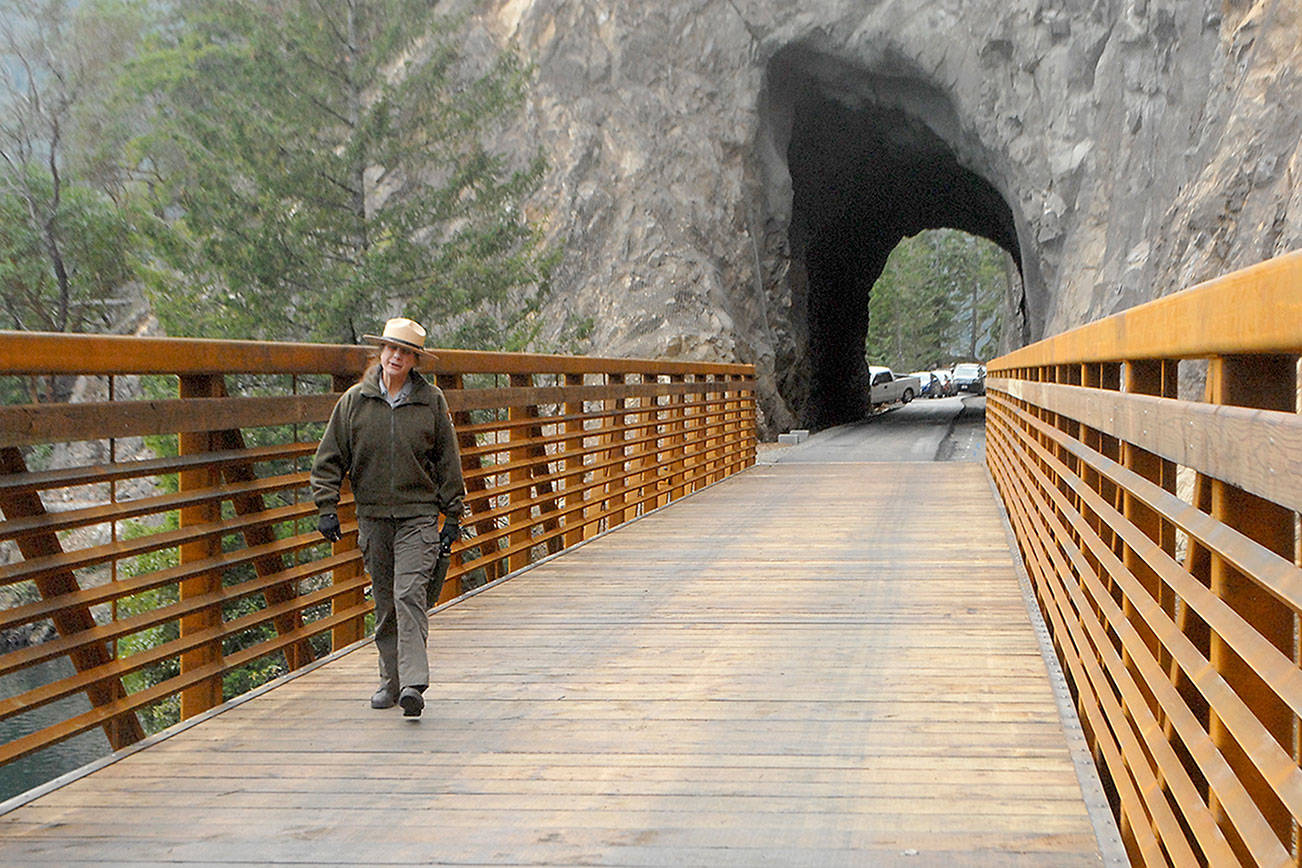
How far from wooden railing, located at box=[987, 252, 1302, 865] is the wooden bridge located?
10 mm

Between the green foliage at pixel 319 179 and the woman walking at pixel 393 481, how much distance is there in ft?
54.5

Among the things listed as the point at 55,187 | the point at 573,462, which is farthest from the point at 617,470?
the point at 55,187

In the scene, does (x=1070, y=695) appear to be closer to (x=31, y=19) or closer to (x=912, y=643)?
(x=912, y=643)

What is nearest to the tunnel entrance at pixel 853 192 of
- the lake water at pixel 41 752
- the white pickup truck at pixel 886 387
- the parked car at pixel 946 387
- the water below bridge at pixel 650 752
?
the white pickup truck at pixel 886 387

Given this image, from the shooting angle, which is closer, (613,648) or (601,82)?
(613,648)

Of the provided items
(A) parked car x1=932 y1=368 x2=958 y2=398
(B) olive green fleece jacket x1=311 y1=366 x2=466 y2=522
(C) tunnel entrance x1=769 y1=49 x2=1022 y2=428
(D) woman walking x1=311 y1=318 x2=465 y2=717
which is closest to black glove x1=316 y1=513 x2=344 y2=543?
(D) woman walking x1=311 y1=318 x2=465 y2=717

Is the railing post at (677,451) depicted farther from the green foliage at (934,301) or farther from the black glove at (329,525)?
the green foliage at (934,301)

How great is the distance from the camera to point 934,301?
9888 cm

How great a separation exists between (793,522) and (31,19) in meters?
38.9

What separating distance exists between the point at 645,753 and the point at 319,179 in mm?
21103

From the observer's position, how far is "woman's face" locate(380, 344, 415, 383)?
5.62m

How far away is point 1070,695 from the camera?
18.7 feet

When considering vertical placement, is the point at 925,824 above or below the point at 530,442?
below

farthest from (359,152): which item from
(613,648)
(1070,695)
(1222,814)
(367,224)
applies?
(1222,814)
